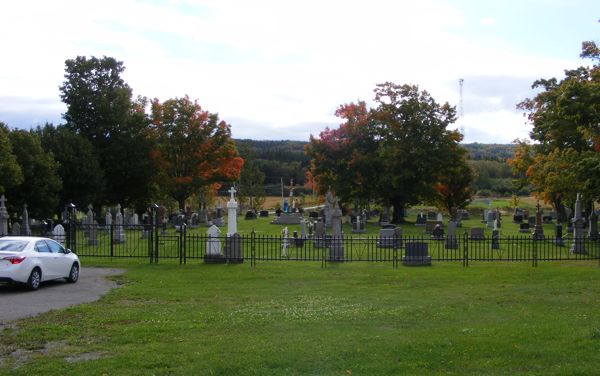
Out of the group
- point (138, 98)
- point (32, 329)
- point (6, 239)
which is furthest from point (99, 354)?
point (138, 98)

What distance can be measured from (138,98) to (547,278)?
1811 inches

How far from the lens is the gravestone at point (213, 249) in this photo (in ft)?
75.2

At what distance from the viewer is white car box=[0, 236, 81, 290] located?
15266 millimetres

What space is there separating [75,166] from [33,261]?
32.4 m

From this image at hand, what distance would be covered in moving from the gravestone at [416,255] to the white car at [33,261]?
1109 cm

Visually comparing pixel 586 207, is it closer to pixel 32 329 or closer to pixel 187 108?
pixel 187 108

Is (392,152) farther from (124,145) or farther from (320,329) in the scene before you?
(320,329)

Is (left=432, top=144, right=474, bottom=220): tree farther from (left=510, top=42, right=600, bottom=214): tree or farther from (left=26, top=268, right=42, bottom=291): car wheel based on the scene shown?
(left=26, top=268, right=42, bottom=291): car wheel

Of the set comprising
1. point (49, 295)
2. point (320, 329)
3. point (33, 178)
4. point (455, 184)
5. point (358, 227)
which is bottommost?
point (49, 295)

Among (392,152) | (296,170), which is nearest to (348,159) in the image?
(392,152)

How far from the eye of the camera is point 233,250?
2311cm

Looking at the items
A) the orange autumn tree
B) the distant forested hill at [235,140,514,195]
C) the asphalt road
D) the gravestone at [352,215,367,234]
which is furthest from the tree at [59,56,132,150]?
the distant forested hill at [235,140,514,195]

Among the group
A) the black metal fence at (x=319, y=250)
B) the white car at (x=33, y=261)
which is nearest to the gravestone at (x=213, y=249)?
the black metal fence at (x=319, y=250)

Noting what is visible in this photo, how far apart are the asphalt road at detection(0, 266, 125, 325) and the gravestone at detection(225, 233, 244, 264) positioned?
15.6 ft
